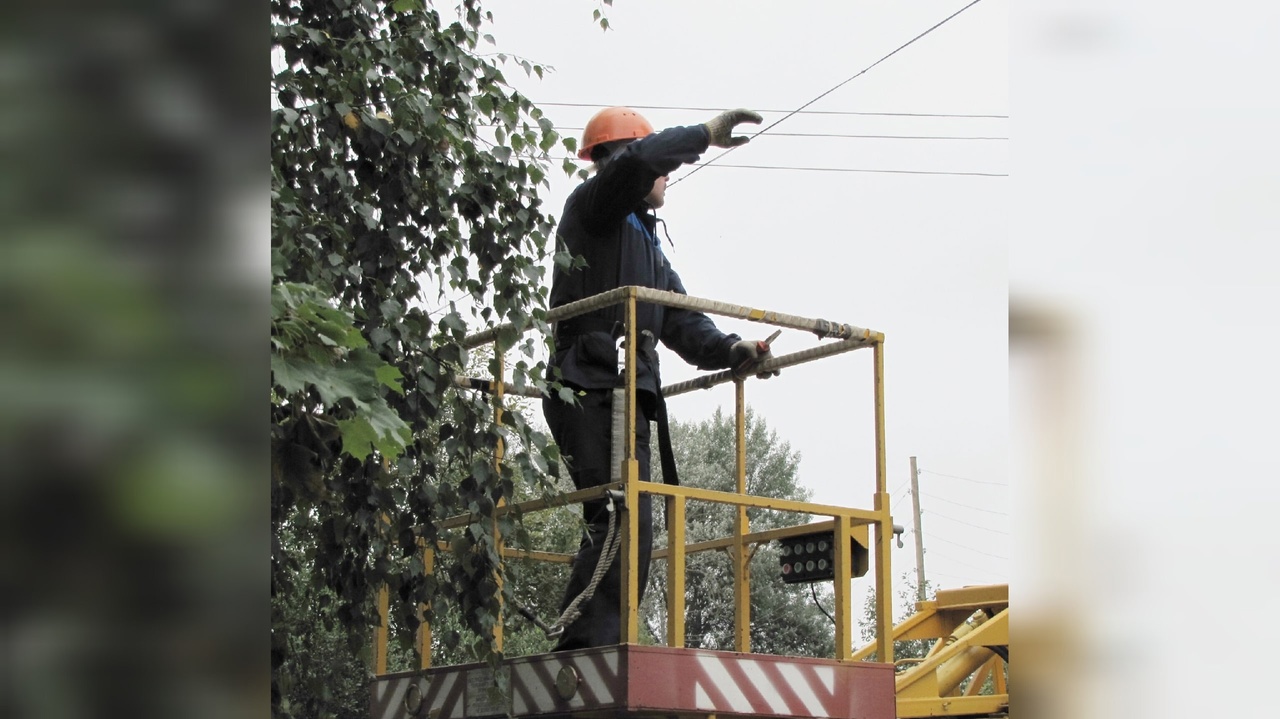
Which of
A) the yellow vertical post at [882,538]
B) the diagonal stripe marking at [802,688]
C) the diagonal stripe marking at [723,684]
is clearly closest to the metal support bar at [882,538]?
the yellow vertical post at [882,538]

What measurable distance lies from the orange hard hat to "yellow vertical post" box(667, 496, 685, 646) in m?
1.85

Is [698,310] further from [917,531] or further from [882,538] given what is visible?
[917,531]

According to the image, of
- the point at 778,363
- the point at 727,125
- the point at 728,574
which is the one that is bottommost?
the point at 728,574

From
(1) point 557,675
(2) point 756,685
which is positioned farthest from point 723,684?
(1) point 557,675

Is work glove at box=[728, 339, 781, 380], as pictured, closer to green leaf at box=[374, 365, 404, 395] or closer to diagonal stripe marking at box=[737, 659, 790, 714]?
diagonal stripe marking at box=[737, 659, 790, 714]

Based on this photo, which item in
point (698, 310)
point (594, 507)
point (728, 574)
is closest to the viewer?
point (698, 310)

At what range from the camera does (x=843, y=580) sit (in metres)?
5.43

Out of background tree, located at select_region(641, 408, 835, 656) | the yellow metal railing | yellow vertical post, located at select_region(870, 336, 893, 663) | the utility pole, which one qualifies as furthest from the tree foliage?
the utility pole

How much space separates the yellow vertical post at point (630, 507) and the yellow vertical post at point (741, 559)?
0.52 meters

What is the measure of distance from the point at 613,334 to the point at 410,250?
4.05ft

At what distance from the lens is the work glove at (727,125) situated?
17.0 feet

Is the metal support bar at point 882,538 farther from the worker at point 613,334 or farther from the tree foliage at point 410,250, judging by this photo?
the tree foliage at point 410,250
